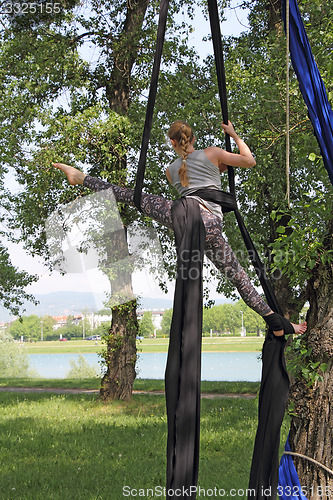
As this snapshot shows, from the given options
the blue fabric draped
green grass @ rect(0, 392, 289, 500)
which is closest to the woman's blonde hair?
green grass @ rect(0, 392, 289, 500)

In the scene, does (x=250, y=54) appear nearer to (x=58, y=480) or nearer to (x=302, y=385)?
(x=302, y=385)

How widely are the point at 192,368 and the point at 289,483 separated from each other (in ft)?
5.51

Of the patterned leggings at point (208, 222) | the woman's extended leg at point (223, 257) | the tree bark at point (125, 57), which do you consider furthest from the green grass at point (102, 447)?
the tree bark at point (125, 57)

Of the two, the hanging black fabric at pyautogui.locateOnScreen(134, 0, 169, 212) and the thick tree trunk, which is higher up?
the hanging black fabric at pyautogui.locateOnScreen(134, 0, 169, 212)

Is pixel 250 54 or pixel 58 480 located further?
pixel 250 54

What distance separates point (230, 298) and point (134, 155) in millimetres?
3236

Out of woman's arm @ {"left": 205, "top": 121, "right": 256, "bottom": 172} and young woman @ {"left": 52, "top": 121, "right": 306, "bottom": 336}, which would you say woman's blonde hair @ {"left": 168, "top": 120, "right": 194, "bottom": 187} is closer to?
young woman @ {"left": 52, "top": 121, "right": 306, "bottom": 336}

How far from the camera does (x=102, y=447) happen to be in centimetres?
622

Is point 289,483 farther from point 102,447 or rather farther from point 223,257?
point 102,447

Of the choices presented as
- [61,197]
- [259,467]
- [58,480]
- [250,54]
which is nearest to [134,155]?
[61,197]

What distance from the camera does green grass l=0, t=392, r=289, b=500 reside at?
188 inches

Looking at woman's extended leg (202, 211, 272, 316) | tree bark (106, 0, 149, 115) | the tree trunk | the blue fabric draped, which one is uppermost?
tree bark (106, 0, 149, 115)

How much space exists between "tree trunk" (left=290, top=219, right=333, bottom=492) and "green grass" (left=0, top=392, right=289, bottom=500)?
1.23 ft

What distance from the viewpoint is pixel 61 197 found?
28.7 ft
